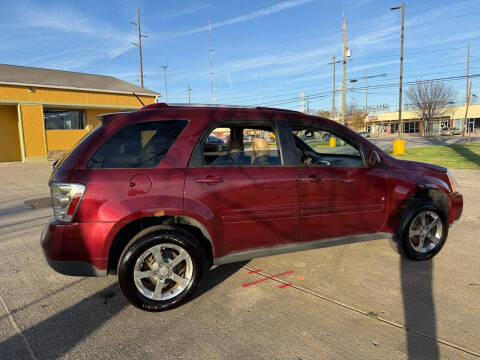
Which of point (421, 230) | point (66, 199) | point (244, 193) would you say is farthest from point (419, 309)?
point (66, 199)

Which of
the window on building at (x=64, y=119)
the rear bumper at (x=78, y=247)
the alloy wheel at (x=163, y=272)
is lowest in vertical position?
the alloy wheel at (x=163, y=272)

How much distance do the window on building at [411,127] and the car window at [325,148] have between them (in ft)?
242

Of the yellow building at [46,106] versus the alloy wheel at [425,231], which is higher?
the yellow building at [46,106]

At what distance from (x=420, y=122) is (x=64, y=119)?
64830 millimetres

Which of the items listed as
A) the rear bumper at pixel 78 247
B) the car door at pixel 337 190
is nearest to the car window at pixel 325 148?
the car door at pixel 337 190

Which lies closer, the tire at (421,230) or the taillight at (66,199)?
the taillight at (66,199)

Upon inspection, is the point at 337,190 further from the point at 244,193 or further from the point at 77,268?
the point at 77,268

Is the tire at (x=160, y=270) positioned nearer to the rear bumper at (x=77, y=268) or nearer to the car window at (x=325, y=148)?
the rear bumper at (x=77, y=268)

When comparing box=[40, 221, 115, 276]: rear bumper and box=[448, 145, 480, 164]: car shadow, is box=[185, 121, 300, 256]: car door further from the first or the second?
box=[448, 145, 480, 164]: car shadow

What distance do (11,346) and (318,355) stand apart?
222 cm

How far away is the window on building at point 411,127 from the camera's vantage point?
68500 millimetres

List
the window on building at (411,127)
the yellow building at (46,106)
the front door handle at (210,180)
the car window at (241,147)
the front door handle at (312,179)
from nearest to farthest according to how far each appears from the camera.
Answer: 1. the front door handle at (210,180)
2. the car window at (241,147)
3. the front door handle at (312,179)
4. the yellow building at (46,106)
5. the window on building at (411,127)

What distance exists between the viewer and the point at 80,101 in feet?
71.4

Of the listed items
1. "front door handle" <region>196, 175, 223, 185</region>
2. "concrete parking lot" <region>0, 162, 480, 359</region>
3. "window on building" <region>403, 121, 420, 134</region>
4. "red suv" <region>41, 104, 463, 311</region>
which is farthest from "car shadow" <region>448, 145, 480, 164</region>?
"window on building" <region>403, 121, 420, 134</region>
